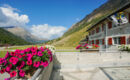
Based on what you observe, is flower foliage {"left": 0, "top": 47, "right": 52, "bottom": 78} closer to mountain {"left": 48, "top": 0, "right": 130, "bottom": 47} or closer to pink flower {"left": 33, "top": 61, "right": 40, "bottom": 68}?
pink flower {"left": 33, "top": 61, "right": 40, "bottom": 68}

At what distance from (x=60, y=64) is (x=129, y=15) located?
9.74 meters

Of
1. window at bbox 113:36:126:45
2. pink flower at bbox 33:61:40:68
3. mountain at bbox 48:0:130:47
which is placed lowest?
pink flower at bbox 33:61:40:68

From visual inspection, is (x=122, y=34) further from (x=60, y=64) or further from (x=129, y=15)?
(x=60, y=64)

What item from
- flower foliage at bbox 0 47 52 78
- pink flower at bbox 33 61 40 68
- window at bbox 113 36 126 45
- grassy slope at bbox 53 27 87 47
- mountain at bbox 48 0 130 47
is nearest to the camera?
flower foliage at bbox 0 47 52 78

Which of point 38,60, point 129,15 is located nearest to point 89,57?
point 38,60

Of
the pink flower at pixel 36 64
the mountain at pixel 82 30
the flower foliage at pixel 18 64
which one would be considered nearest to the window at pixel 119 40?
the flower foliage at pixel 18 64

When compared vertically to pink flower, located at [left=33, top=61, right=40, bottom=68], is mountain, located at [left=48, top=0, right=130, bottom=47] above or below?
above

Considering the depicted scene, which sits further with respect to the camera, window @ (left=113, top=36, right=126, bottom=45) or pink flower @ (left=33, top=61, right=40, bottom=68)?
window @ (left=113, top=36, right=126, bottom=45)

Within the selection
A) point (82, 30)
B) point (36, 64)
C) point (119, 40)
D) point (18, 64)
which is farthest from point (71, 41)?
point (18, 64)

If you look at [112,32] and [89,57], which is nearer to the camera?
[89,57]

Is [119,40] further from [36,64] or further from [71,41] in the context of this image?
[71,41]

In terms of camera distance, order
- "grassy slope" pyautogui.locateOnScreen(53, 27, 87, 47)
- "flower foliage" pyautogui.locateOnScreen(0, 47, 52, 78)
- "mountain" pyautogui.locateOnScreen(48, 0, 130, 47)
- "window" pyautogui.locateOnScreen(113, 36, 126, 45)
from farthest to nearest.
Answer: "mountain" pyautogui.locateOnScreen(48, 0, 130, 47), "grassy slope" pyautogui.locateOnScreen(53, 27, 87, 47), "window" pyautogui.locateOnScreen(113, 36, 126, 45), "flower foliage" pyautogui.locateOnScreen(0, 47, 52, 78)

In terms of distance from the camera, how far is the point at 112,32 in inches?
504

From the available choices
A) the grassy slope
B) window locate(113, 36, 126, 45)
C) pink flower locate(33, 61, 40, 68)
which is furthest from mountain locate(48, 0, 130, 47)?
pink flower locate(33, 61, 40, 68)
